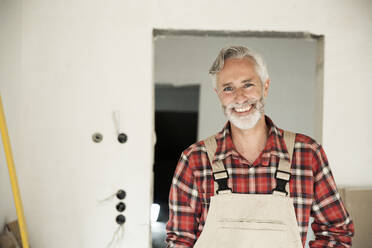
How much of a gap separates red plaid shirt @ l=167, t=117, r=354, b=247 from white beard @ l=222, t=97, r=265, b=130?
85mm

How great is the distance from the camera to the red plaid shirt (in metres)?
1.14

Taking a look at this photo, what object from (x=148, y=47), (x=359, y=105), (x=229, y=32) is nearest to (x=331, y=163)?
(x=359, y=105)

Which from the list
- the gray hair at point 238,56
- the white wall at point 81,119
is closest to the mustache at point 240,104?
the gray hair at point 238,56

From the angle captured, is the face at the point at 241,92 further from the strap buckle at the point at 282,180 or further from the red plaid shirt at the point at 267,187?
the strap buckle at the point at 282,180

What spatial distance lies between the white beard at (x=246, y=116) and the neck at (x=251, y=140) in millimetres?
56

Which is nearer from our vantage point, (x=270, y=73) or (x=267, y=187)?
(x=267, y=187)

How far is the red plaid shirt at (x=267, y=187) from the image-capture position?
1137 millimetres

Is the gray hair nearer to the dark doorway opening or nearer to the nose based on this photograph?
the nose

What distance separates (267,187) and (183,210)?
319mm

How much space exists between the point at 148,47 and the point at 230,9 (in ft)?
1.73

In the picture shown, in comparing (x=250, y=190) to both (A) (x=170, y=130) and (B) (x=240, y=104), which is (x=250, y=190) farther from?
(A) (x=170, y=130)

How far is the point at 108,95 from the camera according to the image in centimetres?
190

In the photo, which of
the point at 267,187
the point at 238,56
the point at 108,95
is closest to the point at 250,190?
the point at 267,187

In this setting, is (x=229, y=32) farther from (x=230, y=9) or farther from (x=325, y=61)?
(x=325, y=61)
